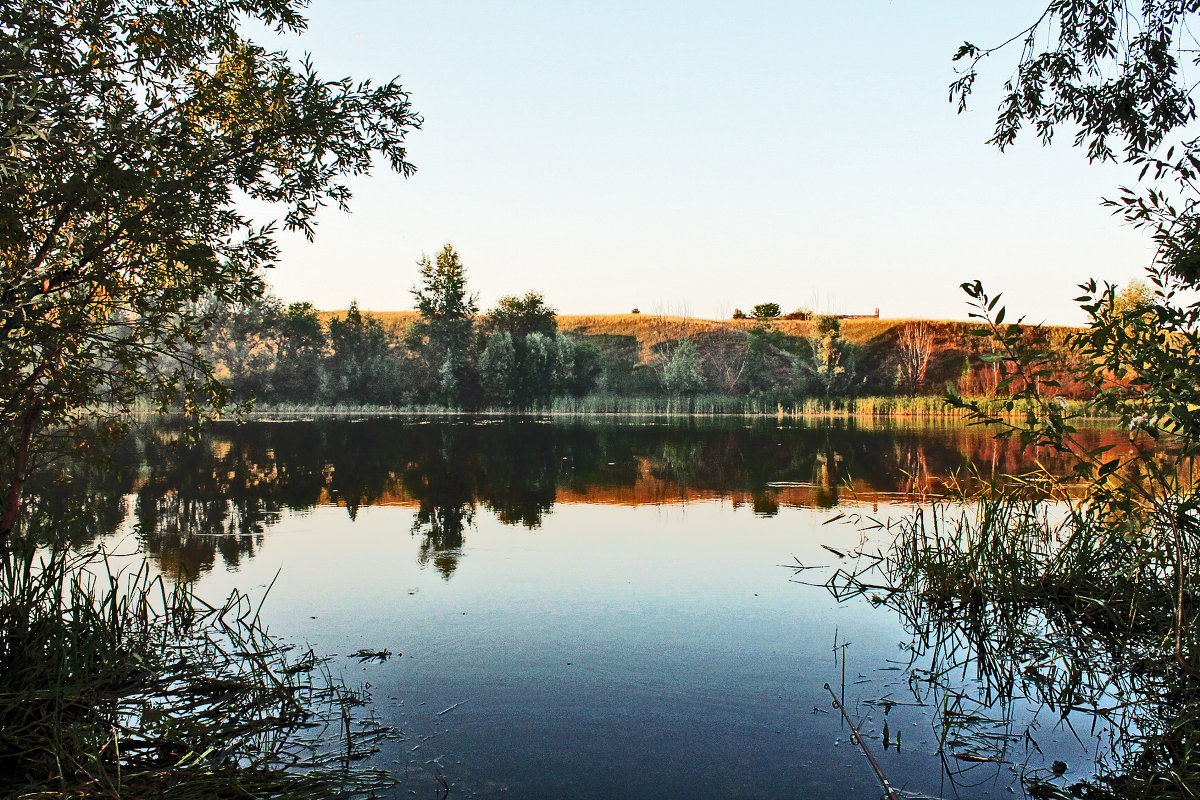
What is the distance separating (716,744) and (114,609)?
11.5 feet

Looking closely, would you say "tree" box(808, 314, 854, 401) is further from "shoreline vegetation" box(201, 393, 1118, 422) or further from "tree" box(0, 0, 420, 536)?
"tree" box(0, 0, 420, 536)

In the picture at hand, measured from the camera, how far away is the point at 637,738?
428 centimetres

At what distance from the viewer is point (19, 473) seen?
16.2 feet

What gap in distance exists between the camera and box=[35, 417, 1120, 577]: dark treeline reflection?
10.3m

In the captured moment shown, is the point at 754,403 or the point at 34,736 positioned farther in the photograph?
the point at 754,403

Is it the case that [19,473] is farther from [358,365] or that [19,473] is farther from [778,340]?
[778,340]

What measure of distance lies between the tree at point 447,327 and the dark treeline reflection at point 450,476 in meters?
19.8

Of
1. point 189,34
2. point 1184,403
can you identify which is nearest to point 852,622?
point 1184,403

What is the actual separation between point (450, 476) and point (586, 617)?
9.92 meters

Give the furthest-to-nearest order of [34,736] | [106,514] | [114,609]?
[106,514]
[114,609]
[34,736]

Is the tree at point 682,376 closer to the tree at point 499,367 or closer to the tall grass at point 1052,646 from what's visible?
the tree at point 499,367

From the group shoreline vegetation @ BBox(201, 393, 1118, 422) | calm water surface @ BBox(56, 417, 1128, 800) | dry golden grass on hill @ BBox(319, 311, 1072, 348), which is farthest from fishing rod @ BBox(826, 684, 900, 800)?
dry golden grass on hill @ BBox(319, 311, 1072, 348)

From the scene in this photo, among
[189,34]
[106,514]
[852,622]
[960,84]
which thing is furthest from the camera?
[106,514]

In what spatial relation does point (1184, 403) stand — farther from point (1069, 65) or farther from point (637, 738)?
point (1069, 65)
